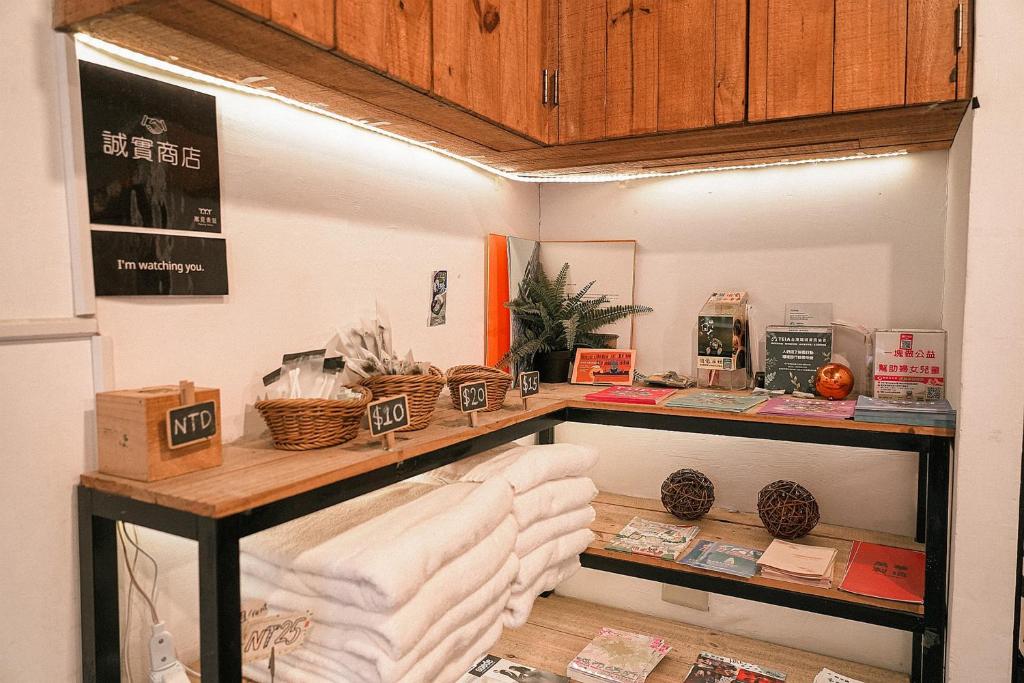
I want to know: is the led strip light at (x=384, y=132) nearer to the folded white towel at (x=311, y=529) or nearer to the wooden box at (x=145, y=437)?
the wooden box at (x=145, y=437)

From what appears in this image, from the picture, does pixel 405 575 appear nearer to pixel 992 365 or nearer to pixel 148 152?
pixel 148 152

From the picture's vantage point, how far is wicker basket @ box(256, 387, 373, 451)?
53.0 inches

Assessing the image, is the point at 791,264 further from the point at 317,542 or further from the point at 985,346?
the point at 317,542

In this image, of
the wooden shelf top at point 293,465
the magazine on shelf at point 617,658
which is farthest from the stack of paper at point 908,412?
the magazine on shelf at point 617,658

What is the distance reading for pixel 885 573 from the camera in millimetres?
1911

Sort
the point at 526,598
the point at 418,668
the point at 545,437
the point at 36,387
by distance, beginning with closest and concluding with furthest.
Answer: the point at 36,387
the point at 418,668
the point at 526,598
the point at 545,437

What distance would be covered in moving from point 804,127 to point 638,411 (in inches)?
35.4

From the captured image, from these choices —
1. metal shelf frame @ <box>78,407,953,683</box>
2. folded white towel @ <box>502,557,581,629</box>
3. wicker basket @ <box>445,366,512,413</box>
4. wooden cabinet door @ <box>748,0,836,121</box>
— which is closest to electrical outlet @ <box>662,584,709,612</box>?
metal shelf frame @ <box>78,407,953,683</box>

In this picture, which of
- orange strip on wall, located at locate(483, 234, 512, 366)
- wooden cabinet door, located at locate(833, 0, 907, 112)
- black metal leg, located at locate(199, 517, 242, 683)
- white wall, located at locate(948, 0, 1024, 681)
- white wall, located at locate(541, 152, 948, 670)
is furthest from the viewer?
orange strip on wall, located at locate(483, 234, 512, 366)

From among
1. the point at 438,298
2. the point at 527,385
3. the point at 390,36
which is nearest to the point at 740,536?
the point at 527,385

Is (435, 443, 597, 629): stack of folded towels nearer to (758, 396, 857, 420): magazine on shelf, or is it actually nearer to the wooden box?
(758, 396, 857, 420): magazine on shelf

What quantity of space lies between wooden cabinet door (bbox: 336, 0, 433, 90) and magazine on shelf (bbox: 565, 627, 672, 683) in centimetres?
166

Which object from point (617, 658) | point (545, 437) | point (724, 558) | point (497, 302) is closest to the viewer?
point (724, 558)

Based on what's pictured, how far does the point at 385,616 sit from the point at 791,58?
63.3 inches
